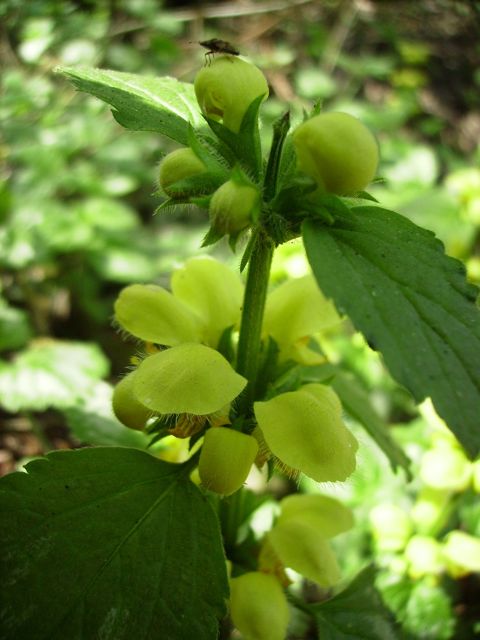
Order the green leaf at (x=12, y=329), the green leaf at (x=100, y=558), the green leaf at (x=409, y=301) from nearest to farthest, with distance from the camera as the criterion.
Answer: the green leaf at (x=409, y=301)
the green leaf at (x=100, y=558)
the green leaf at (x=12, y=329)

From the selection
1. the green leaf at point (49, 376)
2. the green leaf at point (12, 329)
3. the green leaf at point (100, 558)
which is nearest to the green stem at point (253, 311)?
the green leaf at point (100, 558)

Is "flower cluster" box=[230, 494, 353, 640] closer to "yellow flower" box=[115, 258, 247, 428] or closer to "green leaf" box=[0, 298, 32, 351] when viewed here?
"yellow flower" box=[115, 258, 247, 428]

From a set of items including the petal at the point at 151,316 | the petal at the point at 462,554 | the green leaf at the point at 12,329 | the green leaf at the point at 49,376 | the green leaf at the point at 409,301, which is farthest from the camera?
the green leaf at the point at 12,329

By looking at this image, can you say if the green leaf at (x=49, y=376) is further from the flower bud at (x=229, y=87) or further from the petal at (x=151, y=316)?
the flower bud at (x=229, y=87)

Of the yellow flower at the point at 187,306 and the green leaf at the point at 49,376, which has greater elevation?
the yellow flower at the point at 187,306

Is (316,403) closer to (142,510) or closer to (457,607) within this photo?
(142,510)

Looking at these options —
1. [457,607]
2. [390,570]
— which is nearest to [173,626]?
[390,570]
